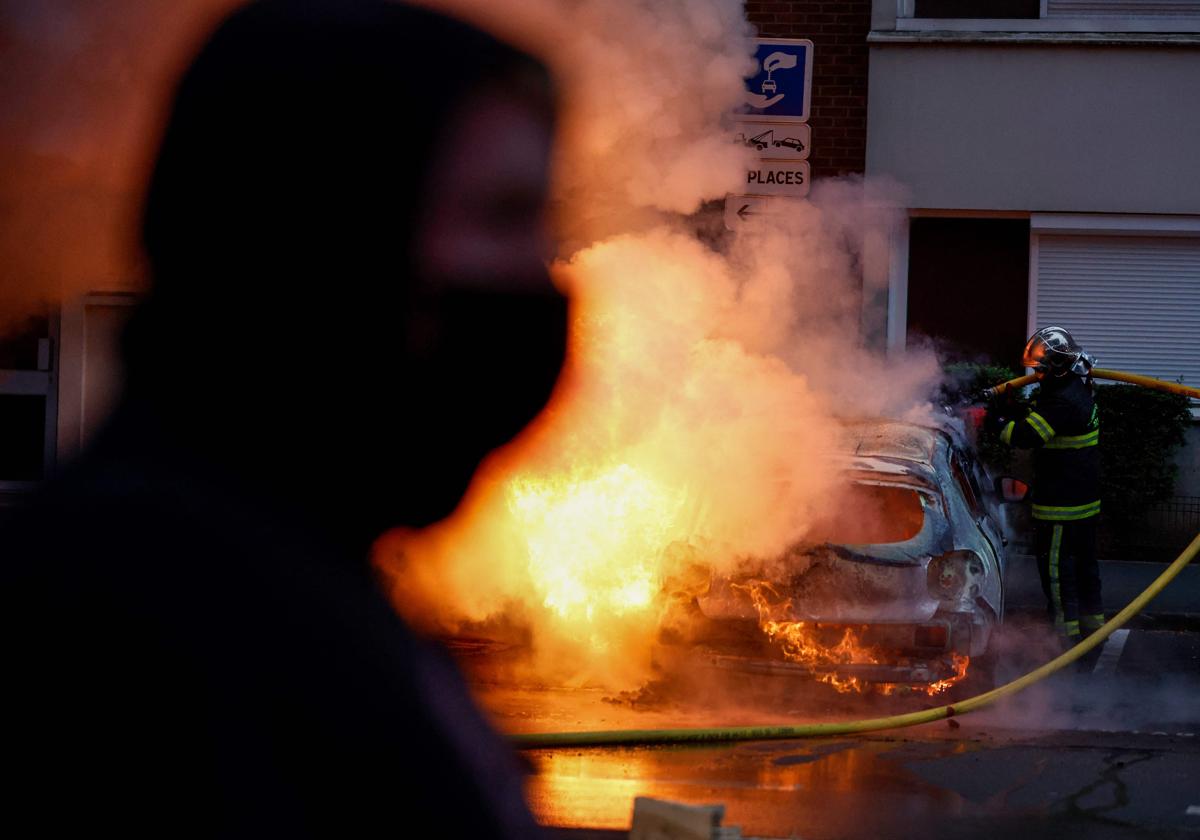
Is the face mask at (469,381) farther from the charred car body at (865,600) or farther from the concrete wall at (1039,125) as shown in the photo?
the concrete wall at (1039,125)

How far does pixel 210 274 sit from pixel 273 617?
285 millimetres

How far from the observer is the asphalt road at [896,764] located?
18.8ft

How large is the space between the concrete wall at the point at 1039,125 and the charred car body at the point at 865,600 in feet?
22.4

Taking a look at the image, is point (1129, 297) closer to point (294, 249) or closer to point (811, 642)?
point (811, 642)

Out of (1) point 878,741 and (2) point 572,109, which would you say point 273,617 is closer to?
(2) point 572,109

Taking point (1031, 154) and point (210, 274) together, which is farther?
point (1031, 154)

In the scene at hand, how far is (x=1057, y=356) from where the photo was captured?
9.52 metres

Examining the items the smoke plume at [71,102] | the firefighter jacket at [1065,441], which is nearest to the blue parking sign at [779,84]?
the firefighter jacket at [1065,441]

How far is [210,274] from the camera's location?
1.11 meters

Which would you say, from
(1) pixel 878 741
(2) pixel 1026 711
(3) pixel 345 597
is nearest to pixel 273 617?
(3) pixel 345 597

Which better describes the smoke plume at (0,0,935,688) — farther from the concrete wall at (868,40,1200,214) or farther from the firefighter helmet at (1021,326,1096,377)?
the concrete wall at (868,40,1200,214)

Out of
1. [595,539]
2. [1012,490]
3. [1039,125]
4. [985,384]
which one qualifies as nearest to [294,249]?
[595,539]

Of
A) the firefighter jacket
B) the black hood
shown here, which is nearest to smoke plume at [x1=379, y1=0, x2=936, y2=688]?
the firefighter jacket

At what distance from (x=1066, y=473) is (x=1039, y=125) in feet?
15.9
